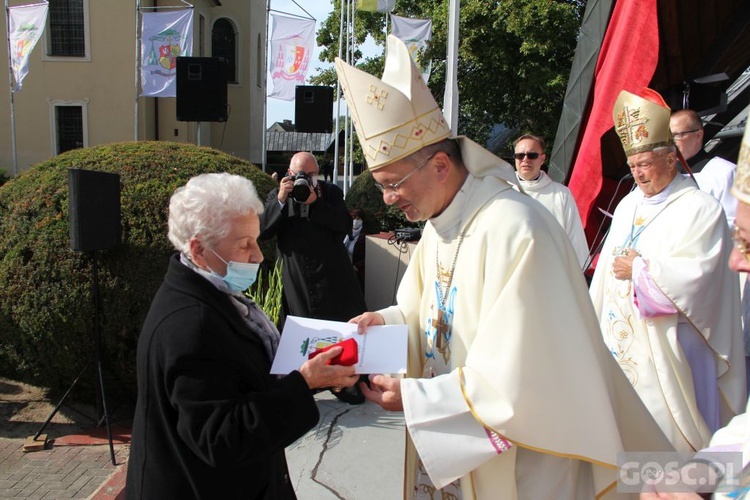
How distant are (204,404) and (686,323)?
99.1 inches

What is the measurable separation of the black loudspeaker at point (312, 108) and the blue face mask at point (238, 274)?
11.8 m

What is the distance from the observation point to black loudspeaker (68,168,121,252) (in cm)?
400

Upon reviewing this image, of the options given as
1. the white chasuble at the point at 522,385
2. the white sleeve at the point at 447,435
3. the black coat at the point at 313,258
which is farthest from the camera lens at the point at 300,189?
the white sleeve at the point at 447,435

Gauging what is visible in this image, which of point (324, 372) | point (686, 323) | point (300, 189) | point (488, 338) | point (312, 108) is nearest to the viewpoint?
point (488, 338)

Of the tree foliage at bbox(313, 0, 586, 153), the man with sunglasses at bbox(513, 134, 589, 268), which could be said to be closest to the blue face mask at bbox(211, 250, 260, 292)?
the man with sunglasses at bbox(513, 134, 589, 268)

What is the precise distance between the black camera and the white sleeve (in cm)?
304

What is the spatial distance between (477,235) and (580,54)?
428 centimetres

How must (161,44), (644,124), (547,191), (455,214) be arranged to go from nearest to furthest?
(455,214), (644,124), (547,191), (161,44)

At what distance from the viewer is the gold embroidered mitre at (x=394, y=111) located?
2.14m

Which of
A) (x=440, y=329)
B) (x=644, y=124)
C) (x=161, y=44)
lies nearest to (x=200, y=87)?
(x=161, y=44)

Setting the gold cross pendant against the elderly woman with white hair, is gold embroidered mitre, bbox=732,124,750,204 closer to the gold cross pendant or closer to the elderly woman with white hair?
the gold cross pendant

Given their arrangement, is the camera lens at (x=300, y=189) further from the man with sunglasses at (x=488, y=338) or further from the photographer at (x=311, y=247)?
the man with sunglasses at (x=488, y=338)

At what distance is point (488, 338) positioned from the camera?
1807 millimetres

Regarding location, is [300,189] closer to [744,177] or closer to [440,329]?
[440,329]
